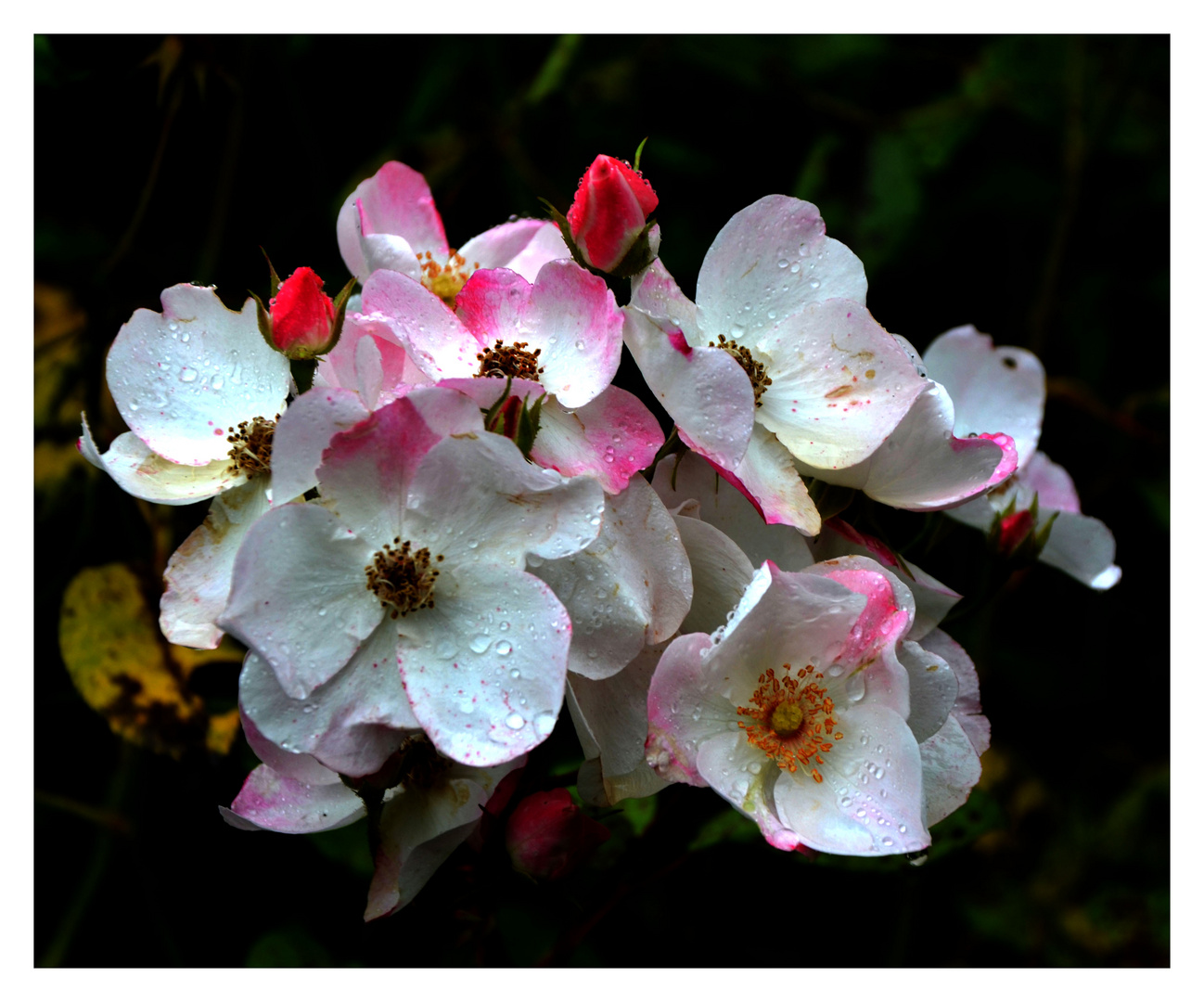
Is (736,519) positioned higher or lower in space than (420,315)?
lower

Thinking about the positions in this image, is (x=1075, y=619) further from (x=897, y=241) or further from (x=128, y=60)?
(x=128, y=60)

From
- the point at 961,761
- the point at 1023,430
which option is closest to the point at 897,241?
the point at 1023,430

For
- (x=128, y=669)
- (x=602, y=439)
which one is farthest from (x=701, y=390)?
(x=128, y=669)

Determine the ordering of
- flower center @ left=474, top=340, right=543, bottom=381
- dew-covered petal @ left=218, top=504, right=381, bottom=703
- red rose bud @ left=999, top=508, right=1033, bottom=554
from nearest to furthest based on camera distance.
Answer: dew-covered petal @ left=218, top=504, right=381, bottom=703
flower center @ left=474, top=340, right=543, bottom=381
red rose bud @ left=999, top=508, right=1033, bottom=554

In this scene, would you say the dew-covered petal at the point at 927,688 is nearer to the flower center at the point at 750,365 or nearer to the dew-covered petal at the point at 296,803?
the flower center at the point at 750,365

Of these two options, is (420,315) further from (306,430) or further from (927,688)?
A: (927,688)

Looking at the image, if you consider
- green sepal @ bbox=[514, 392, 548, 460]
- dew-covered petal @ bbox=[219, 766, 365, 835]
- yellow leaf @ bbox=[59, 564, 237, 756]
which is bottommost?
yellow leaf @ bbox=[59, 564, 237, 756]

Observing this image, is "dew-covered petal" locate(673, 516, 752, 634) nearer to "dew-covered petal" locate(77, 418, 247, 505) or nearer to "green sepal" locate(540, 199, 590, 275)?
"green sepal" locate(540, 199, 590, 275)

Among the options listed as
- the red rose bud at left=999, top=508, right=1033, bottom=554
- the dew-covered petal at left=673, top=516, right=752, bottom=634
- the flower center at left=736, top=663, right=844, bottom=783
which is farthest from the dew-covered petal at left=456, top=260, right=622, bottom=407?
the red rose bud at left=999, top=508, right=1033, bottom=554
